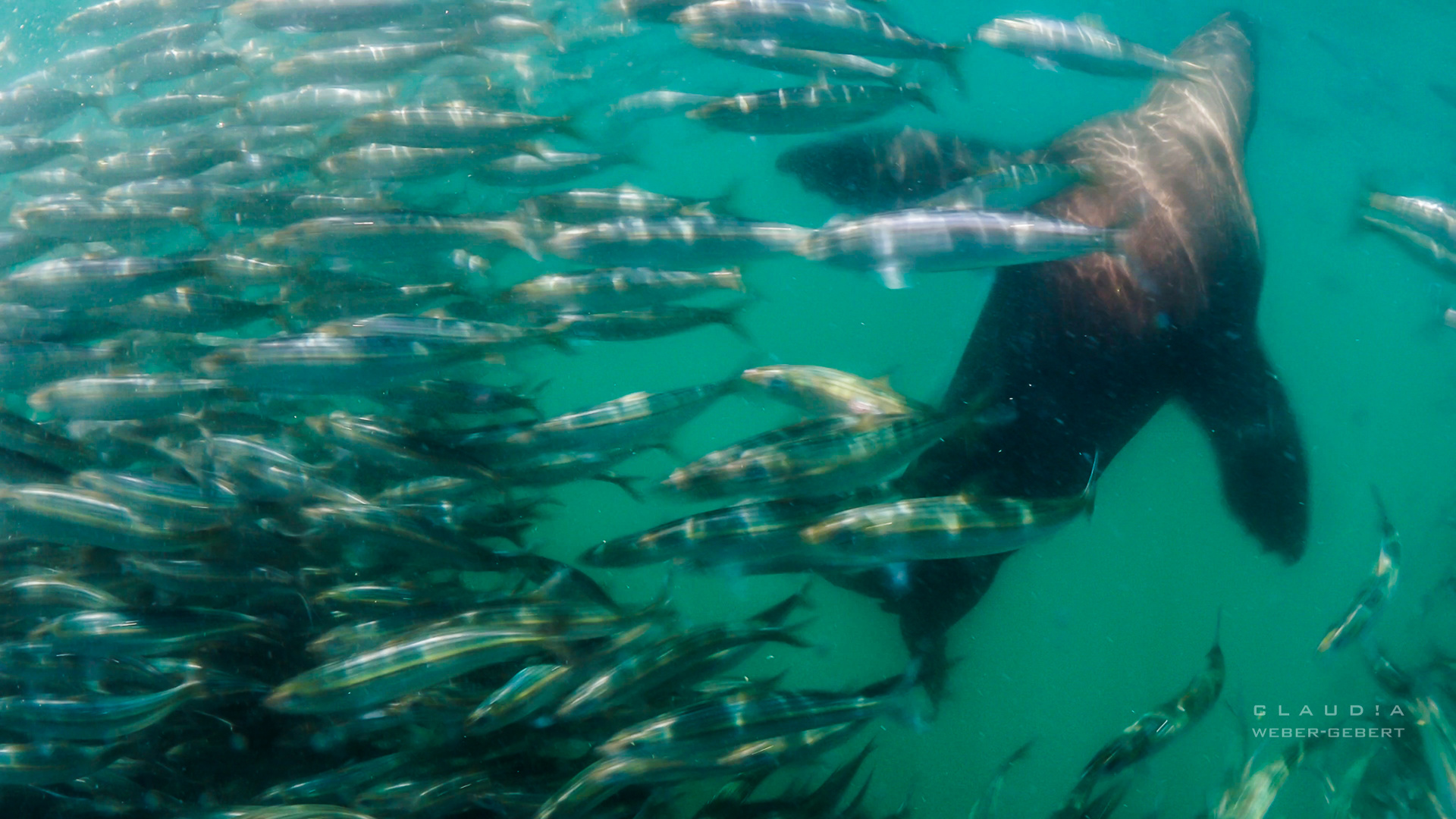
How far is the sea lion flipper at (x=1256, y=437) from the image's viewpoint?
16.5 feet

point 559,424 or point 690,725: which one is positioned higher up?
point 559,424

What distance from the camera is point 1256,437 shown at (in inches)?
199

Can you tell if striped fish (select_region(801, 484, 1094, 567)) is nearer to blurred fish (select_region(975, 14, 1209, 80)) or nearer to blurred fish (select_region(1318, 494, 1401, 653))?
blurred fish (select_region(1318, 494, 1401, 653))

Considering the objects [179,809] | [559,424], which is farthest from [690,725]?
[179,809]

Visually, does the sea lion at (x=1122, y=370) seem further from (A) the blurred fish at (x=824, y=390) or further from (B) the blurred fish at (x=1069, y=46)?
(A) the blurred fish at (x=824, y=390)

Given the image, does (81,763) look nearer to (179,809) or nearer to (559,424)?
(179,809)

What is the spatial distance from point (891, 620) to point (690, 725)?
171 inches

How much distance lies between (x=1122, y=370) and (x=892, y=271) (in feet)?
8.72

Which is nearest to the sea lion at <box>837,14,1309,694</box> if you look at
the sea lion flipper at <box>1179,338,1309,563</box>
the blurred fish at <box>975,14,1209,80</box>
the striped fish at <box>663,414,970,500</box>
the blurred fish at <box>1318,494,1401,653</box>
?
the sea lion flipper at <box>1179,338,1309,563</box>

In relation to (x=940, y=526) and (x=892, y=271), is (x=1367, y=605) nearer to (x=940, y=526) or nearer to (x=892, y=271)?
(x=940, y=526)

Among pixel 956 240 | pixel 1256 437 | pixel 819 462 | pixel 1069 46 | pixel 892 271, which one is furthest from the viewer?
pixel 1256 437

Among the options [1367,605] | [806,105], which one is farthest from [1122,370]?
[806,105]

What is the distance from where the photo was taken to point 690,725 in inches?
108

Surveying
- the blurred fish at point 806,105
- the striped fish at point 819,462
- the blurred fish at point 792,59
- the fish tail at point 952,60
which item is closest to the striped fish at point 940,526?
the striped fish at point 819,462
